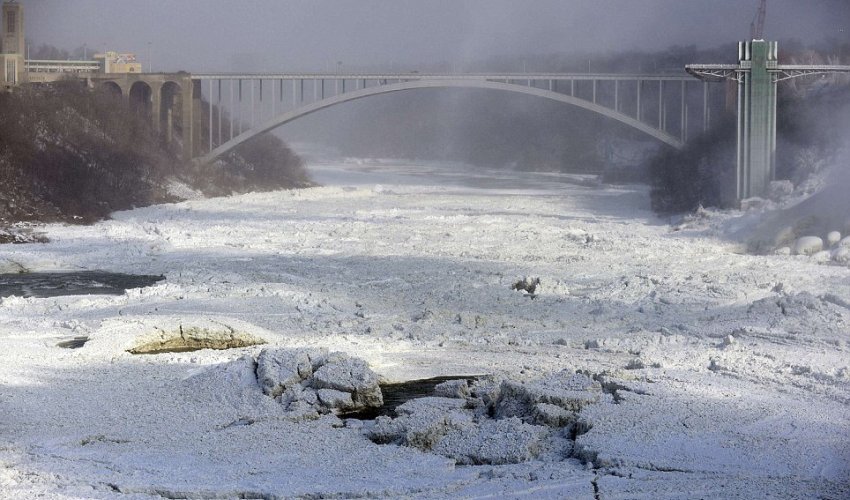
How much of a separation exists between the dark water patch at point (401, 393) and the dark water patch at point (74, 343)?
4015 millimetres

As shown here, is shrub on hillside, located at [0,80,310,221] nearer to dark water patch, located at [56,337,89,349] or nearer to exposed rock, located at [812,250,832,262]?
dark water patch, located at [56,337,89,349]

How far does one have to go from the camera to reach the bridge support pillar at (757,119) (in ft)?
105

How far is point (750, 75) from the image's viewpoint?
3212 cm

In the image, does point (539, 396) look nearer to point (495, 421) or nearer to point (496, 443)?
point (495, 421)

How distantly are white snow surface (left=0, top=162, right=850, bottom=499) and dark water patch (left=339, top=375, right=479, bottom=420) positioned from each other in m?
0.25

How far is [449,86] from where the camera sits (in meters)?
44.7

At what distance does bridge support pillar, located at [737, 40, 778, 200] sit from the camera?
32.0 metres

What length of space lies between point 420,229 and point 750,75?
9.38 meters

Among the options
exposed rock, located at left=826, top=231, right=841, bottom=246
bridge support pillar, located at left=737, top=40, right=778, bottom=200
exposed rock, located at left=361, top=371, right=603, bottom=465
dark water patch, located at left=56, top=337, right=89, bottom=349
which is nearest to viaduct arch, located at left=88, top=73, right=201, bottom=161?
bridge support pillar, located at left=737, top=40, right=778, bottom=200

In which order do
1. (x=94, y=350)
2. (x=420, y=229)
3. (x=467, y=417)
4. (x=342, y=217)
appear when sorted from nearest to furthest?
(x=467, y=417)
(x=94, y=350)
(x=420, y=229)
(x=342, y=217)

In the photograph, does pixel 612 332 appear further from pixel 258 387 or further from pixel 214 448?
pixel 214 448

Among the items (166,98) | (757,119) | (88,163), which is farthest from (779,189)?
(166,98)

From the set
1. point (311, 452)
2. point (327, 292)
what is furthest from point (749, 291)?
point (311, 452)

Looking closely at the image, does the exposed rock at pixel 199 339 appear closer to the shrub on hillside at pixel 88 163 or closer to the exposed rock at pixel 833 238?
the exposed rock at pixel 833 238
